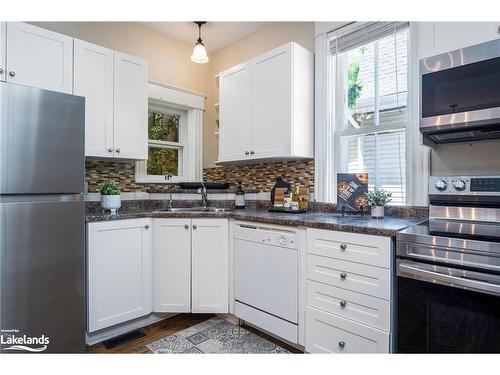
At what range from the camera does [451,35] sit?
1.59m

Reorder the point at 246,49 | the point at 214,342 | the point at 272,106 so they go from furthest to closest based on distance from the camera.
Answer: the point at 246,49, the point at 272,106, the point at 214,342

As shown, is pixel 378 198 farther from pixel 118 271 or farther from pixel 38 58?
pixel 38 58

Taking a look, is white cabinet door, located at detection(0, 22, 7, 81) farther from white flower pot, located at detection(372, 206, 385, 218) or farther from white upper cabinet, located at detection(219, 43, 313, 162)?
white flower pot, located at detection(372, 206, 385, 218)

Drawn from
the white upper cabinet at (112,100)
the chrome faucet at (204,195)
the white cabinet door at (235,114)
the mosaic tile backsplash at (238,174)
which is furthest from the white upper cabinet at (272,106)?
the white upper cabinet at (112,100)

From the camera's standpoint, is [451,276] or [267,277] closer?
[451,276]

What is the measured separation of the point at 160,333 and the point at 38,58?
7.06 ft

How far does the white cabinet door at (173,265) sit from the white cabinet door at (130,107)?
702 millimetres

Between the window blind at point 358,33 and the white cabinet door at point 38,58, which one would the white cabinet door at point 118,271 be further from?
the window blind at point 358,33

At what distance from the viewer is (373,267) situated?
1.51m

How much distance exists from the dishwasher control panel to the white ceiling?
2051mm

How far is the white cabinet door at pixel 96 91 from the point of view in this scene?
2191 millimetres

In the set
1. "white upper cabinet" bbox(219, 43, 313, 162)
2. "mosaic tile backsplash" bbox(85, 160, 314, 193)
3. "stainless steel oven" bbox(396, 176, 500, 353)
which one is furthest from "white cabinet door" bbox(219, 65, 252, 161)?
"stainless steel oven" bbox(396, 176, 500, 353)

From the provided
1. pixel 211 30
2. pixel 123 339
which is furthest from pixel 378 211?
pixel 211 30

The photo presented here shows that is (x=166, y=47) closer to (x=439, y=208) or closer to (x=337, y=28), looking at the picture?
(x=337, y=28)
